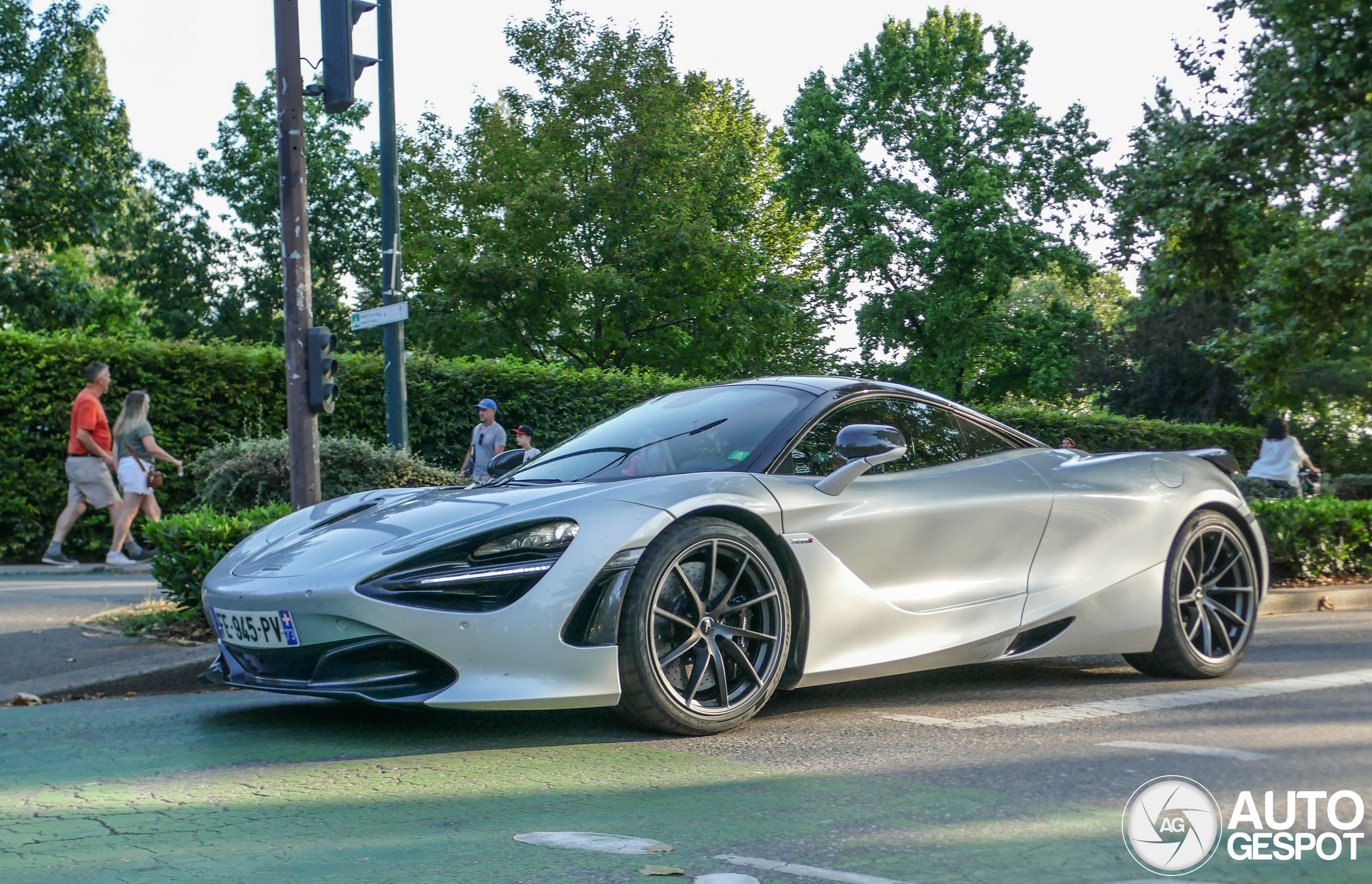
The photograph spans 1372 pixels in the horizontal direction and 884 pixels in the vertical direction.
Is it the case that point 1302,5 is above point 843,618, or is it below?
above

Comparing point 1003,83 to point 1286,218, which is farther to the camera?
point 1003,83

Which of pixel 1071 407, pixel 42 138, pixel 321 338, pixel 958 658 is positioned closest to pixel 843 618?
pixel 958 658

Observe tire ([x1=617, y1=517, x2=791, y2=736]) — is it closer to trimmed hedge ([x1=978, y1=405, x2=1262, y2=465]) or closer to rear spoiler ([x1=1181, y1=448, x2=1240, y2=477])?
rear spoiler ([x1=1181, y1=448, x2=1240, y2=477])

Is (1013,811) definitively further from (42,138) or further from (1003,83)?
(1003,83)

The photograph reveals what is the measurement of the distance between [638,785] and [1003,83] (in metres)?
40.2

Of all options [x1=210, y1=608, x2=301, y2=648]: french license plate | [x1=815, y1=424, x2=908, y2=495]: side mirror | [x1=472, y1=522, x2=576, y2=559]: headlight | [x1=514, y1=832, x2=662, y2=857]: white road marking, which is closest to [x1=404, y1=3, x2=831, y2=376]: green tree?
[x1=815, y1=424, x2=908, y2=495]: side mirror

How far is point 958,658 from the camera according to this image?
5066mm

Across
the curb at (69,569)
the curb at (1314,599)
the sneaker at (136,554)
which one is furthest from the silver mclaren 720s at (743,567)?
the sneaker at (136,554)

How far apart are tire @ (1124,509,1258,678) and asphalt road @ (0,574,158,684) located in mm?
4825

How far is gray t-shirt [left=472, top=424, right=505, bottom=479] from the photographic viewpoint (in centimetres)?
1323

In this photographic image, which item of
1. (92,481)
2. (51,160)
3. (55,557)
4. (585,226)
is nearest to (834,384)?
(92,481)

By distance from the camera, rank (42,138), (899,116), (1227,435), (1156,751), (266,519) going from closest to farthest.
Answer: (1156,751), (266,519), (42,138), (1227,435), (899,116)

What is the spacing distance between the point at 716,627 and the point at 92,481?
943cm

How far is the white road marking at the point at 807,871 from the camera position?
273cm
